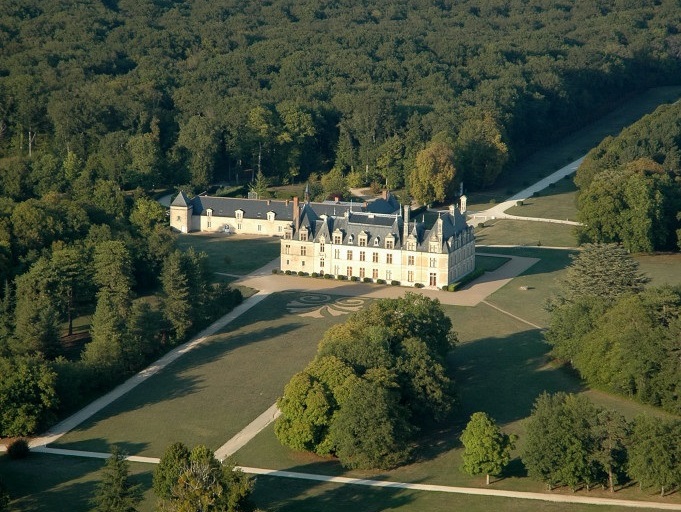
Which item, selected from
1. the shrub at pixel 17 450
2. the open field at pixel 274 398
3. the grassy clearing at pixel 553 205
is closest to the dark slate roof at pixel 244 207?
the open field at pixel 274 398

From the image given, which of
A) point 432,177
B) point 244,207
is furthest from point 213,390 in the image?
point 432,177

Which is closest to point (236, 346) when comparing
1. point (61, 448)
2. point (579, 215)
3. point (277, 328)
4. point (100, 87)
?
point (277, 328)

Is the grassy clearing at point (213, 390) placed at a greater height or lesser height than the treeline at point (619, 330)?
lesser

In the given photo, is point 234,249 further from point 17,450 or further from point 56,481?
point 56,481

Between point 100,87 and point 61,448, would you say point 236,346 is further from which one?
point 100,87

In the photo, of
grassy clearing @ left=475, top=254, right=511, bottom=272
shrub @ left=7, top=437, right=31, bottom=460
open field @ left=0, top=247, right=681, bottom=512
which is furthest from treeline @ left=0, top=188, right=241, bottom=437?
grassy clearing @ left=475, top=254, right=511, bottom=272

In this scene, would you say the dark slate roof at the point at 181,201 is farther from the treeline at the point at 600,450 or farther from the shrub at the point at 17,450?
the treeline at the point at 600,450
